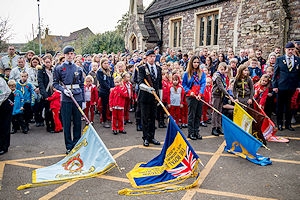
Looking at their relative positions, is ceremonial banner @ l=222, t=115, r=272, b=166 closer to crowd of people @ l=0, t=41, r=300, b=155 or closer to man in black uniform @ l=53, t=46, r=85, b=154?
crowd of people @ l=0, t=41, r=300, b=155

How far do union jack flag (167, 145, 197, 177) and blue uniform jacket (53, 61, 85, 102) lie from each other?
8.99 feet

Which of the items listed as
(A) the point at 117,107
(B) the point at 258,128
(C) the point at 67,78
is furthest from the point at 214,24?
(C) the point at 67,78

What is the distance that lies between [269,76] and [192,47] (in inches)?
394

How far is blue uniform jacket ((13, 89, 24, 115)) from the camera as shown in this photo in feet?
26.1

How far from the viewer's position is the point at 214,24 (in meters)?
16.3

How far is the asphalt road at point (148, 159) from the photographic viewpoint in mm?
4266

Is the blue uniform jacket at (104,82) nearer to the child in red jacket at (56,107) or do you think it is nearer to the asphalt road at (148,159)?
the child in red jacket at (56,107)

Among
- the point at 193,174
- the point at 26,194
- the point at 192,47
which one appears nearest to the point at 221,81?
the point at 193,174

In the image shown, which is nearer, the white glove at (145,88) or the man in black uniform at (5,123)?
the white glove at (145,88)

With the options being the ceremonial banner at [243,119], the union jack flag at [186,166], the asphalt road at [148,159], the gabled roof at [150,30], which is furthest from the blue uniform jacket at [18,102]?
the gabled roof at [150,30]

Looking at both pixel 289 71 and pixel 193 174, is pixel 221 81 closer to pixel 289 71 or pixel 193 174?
pixel 289 71

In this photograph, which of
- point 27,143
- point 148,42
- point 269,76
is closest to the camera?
point 27,143

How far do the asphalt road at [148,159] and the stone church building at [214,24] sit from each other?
554 centimetres

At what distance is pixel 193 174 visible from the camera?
469 centimetres
